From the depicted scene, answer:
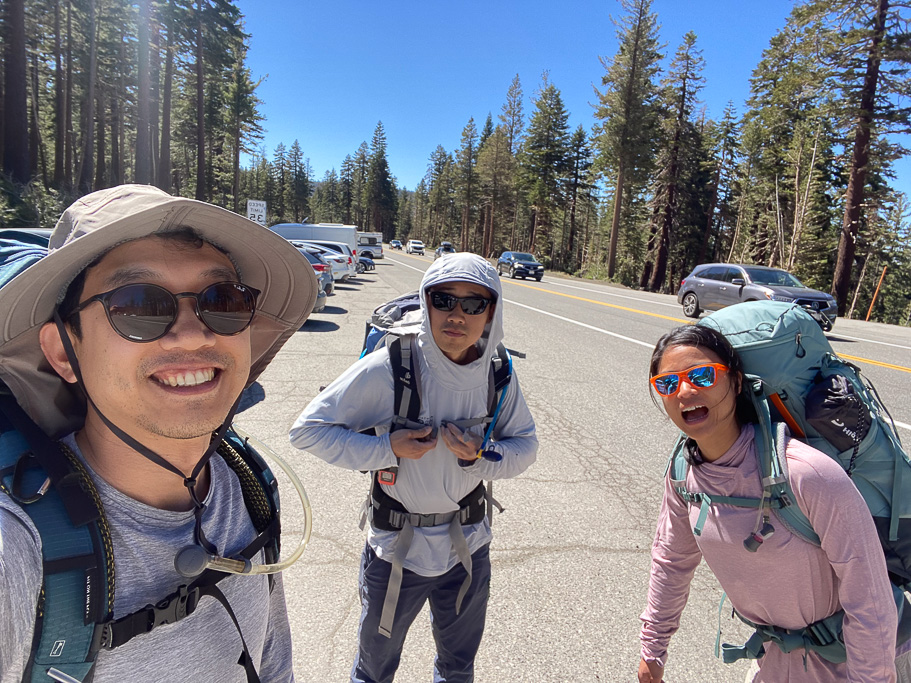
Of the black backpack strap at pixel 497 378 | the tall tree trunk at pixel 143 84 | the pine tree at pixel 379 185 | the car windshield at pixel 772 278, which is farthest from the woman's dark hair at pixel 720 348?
the pine tree at pixel 379 185

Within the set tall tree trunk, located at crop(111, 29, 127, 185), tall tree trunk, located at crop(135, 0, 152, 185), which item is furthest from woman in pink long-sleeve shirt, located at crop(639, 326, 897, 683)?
tall tree trunk, located at crop(111, 29, 127, 185)

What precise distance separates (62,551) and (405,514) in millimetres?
1152

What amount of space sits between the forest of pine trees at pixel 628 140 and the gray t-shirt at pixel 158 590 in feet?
61.3

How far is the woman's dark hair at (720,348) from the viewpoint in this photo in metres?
1.65

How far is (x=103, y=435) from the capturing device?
3.53 ft

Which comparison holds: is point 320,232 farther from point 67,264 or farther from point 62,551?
point 62,551

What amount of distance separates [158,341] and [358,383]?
0.89 metres

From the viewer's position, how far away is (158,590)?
1.00 metres

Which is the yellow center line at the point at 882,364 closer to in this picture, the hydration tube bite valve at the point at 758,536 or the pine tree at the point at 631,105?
the hydration tube bite valve at the point at 758,536

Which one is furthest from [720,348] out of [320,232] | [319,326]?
[320,232]

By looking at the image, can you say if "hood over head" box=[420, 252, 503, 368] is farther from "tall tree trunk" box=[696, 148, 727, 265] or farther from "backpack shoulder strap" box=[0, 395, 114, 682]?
"tall tree trunk" box=[696, 148, 727, 265]

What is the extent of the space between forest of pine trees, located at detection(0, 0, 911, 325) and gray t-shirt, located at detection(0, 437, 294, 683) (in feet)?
61.3

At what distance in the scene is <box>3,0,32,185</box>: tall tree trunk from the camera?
17.4 metres

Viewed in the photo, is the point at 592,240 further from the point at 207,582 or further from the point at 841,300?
the point at 207,582
